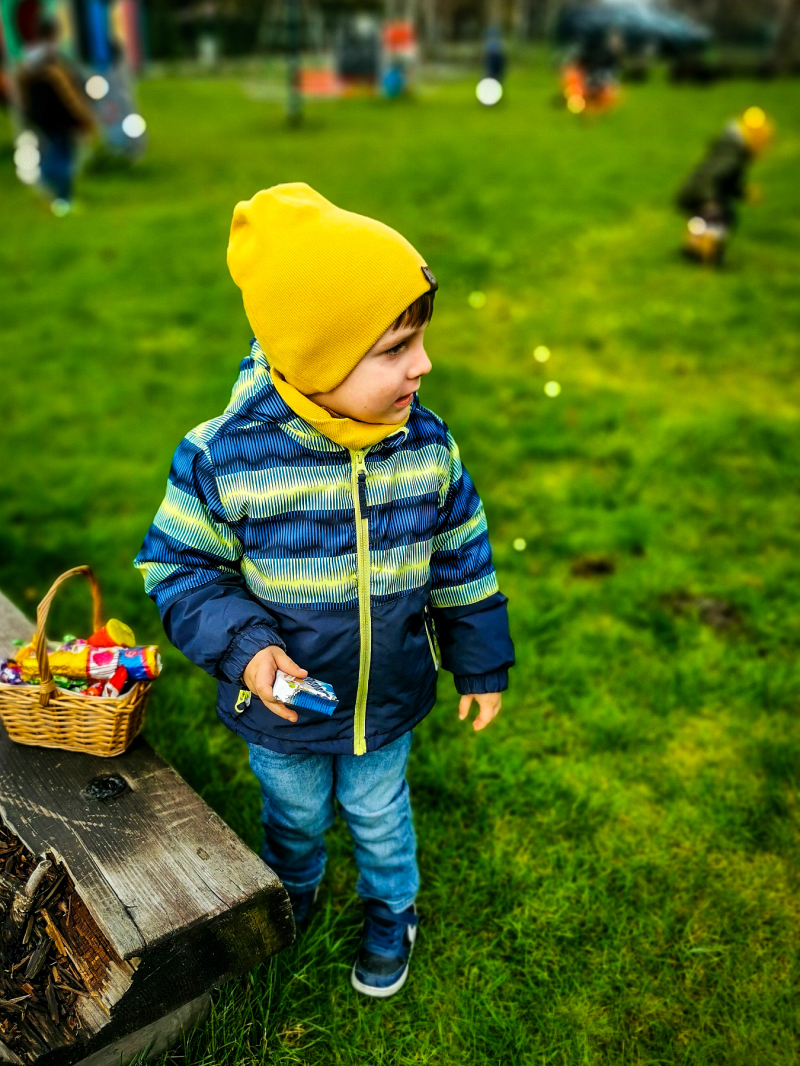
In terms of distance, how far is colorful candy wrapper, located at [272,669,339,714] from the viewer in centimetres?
172

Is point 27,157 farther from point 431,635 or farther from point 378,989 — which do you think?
point 378,989

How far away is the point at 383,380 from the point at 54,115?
9.57 m

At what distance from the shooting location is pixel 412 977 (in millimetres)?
2291

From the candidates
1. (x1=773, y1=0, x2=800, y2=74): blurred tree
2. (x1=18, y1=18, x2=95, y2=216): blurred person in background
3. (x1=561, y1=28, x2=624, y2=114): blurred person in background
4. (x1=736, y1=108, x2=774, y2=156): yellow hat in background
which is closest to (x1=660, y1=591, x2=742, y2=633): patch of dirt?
(x1=736, y1=108, x2=774, y2=156): yellow hat in background

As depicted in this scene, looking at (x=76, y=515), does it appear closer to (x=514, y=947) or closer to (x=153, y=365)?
(x=153, y=365)

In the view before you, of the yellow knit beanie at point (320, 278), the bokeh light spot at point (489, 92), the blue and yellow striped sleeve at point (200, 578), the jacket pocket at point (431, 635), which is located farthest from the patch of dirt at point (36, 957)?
the bokeh light spot at point (489, 92)

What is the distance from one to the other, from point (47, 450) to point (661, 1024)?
387 centimetres

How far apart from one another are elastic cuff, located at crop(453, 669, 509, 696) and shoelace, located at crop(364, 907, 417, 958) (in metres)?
0.61

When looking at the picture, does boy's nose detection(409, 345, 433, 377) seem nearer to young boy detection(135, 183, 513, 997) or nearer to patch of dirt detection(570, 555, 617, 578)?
young boy detection(135, 183, 513, 997)

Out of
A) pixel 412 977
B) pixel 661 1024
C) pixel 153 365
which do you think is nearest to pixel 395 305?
pixel 412 977

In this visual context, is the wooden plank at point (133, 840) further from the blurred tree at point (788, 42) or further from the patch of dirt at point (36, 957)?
the blurred tree at point (788, 42)

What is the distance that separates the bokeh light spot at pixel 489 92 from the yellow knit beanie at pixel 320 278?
17.4 meters

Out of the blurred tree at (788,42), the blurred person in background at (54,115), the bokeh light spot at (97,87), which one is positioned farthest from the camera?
the blurred tree at (788,42)

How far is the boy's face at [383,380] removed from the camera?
1.74 meters
